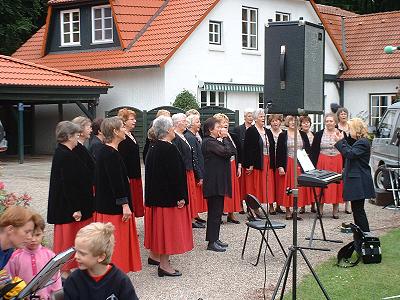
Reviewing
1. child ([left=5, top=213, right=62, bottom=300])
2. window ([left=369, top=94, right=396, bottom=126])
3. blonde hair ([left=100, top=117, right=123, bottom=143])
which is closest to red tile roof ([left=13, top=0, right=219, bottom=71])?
window ([left=369, top=94, right=396, bottom=126])

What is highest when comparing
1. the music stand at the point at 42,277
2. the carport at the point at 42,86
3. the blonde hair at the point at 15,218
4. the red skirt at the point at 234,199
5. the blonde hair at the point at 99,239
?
the carport at the point at 42,86

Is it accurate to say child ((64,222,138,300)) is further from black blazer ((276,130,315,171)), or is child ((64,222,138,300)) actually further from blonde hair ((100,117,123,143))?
black blazer ((276,130,315,171))

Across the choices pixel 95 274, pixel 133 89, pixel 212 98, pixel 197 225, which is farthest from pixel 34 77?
pixel 95 274

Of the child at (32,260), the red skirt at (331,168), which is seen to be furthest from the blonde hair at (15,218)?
the red skirt at (331,168)

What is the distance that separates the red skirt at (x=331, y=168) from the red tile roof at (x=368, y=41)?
17.3m

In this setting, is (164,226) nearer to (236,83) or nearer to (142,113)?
(142,113)

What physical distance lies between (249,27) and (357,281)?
20061 millimetres

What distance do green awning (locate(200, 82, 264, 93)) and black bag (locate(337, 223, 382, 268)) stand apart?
1623cm

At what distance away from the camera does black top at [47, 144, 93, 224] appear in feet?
25.0

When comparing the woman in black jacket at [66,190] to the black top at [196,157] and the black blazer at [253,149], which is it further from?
the black blazer at [253,149]

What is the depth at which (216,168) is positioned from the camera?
9.64 meters

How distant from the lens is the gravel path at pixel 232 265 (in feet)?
24.6

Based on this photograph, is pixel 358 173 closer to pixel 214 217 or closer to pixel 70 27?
pixel 214 217

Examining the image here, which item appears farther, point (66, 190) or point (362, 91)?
point (362, 91)
